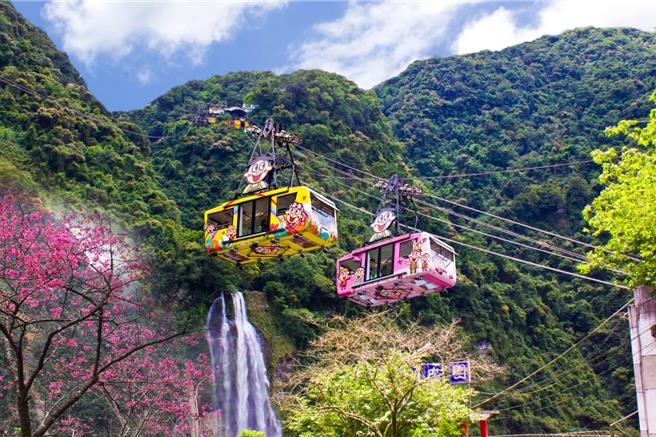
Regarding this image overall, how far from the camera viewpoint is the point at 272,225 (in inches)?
695

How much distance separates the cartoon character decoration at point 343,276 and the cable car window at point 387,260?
115 cm

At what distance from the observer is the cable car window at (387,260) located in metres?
20.1

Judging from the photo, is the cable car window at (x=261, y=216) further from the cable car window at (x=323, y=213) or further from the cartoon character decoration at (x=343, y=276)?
the cartoon character decoration at (x=343, y=276)

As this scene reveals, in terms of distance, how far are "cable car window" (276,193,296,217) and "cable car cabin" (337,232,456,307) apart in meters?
3.71

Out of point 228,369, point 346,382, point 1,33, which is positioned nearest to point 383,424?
point 346,382

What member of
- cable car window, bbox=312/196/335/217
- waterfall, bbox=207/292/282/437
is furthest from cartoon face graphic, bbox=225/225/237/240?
waterfall, bbox=207/292/282/437

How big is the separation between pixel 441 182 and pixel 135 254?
1450 inches

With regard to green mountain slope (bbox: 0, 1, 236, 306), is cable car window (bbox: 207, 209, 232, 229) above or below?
below

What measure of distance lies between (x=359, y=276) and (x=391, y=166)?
130ft

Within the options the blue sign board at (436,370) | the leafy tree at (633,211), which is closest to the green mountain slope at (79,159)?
the blue sign board at (436,370)

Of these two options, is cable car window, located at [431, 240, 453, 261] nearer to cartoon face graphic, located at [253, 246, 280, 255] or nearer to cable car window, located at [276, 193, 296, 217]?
cartoon face graphic, located at [253, 246, 280, 255]

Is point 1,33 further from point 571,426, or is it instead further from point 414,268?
point 571,426

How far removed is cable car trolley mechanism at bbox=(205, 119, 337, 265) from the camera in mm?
17609

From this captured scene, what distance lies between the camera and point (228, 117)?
2397 inches
